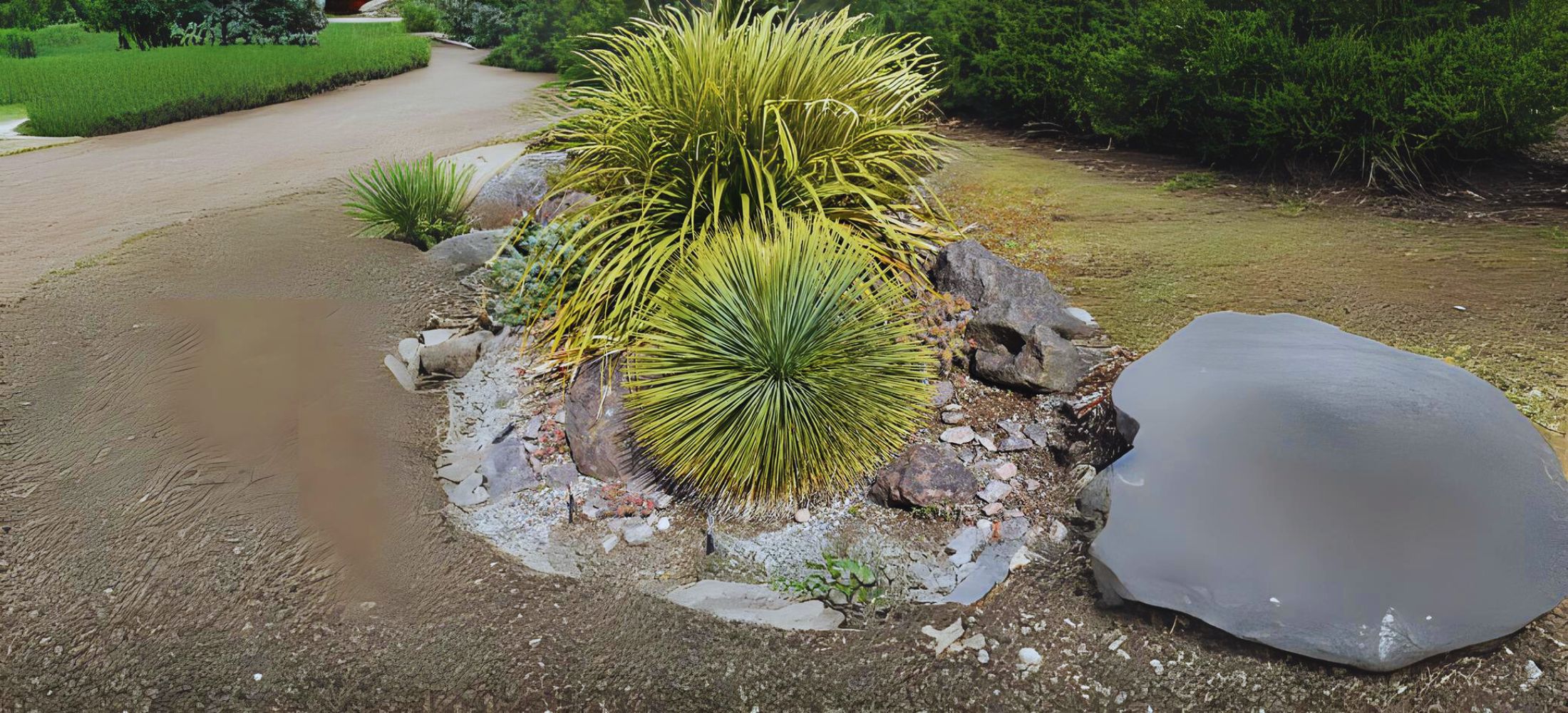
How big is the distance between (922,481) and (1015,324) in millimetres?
1028

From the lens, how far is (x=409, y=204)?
552 centimetres

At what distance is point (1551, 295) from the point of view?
14.4 ft

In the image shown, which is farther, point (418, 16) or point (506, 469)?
point (418, 16)

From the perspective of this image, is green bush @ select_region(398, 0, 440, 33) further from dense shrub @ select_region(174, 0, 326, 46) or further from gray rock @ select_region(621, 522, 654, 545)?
gray rock @ select_region(621, 522, 654, 545)

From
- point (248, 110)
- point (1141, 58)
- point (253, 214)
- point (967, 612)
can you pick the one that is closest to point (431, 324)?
point (253, 214)

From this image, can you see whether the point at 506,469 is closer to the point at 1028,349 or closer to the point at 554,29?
the point at 1028,349

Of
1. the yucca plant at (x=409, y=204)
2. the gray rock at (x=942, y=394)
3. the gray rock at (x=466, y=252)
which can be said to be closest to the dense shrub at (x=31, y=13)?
the yucca plant at (x=409, y=204)

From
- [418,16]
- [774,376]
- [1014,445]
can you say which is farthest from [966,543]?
[418,16]

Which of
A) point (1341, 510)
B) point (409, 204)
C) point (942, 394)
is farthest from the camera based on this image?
point (409, 204)

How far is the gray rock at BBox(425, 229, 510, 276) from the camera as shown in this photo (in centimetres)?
530

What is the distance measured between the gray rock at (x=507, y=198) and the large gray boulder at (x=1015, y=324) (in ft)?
9.34

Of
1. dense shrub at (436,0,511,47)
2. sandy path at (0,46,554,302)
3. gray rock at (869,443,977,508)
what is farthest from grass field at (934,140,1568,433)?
dense shrub at (436,0,511,47)

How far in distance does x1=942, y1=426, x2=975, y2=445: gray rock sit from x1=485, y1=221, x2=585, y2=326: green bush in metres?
2.06

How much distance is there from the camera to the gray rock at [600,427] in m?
3.90
